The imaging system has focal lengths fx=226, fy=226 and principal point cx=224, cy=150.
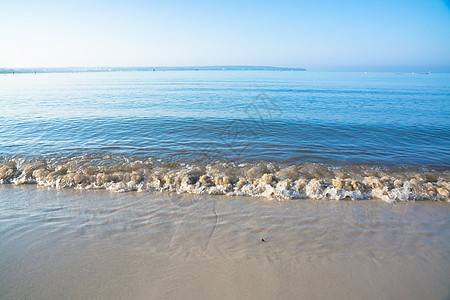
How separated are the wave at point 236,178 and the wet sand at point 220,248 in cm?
47

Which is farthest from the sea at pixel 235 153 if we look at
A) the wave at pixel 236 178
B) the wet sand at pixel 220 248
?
the wet sand at pixel 220 248

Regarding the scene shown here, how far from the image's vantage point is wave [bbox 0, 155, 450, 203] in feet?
21.8

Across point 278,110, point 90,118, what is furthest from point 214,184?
point 278,110

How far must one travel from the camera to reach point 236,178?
7.61 m

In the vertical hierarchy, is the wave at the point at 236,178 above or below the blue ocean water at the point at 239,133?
below

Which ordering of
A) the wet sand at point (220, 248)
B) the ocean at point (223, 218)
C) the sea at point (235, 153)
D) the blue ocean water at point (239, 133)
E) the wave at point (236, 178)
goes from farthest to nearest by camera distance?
the blue ocean water at point (239, 133), the sea at point (235, 153), the wave at point (236, 178), the ocean at point (223, 218), the wet sand at point (220, 248)

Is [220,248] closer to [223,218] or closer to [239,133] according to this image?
[223,218]

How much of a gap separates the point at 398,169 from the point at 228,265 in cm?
840

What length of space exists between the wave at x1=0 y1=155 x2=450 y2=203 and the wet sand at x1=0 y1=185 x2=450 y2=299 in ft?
1.53

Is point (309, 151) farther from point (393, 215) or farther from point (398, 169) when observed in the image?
point (393, 215)

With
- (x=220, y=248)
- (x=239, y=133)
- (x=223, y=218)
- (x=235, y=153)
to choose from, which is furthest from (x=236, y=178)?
(x=239, y=133)

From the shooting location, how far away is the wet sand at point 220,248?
347cm

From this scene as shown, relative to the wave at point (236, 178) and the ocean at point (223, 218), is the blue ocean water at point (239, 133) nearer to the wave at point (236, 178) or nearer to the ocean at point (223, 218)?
the ocean at point (223, 218)

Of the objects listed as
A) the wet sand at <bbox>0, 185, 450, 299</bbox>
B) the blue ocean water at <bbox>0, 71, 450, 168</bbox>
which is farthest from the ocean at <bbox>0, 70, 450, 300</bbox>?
the blue ocean water at <bbox>0, 71, 450, 168</bbox>
